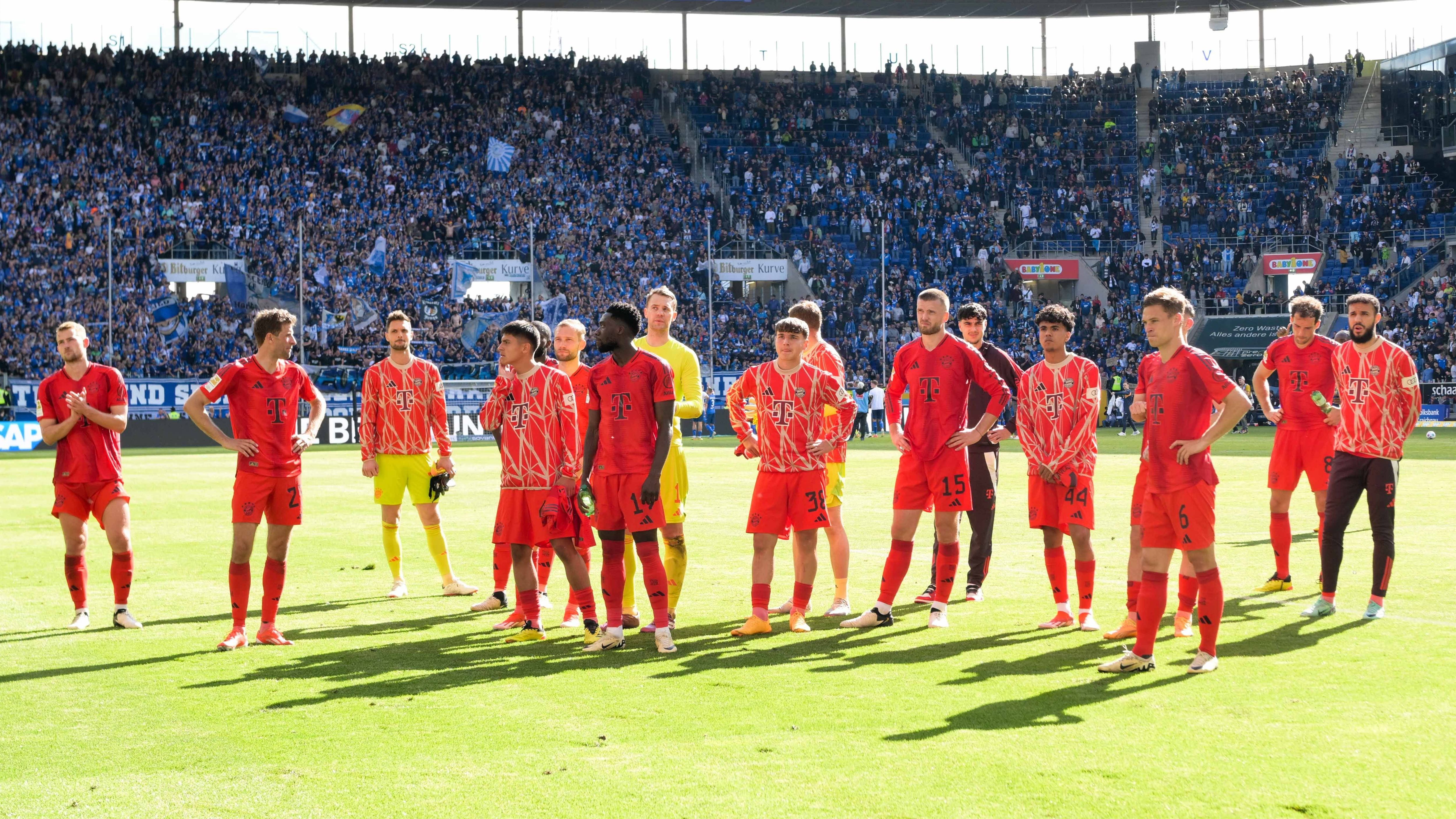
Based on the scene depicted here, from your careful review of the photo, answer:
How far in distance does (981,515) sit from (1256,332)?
42.2m

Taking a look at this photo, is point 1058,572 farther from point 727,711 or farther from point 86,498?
point 86,498

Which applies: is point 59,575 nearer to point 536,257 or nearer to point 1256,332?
point 536,257

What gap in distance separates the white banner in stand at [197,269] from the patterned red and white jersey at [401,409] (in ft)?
124

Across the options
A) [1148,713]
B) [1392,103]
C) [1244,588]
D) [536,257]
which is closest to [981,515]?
[1244,588]

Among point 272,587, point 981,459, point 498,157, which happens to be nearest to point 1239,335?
point 498,157

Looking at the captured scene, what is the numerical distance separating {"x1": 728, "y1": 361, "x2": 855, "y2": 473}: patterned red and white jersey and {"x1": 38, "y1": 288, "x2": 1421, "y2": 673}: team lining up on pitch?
0.01 metres

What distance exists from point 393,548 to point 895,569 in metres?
4.71

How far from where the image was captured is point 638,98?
5962 cm

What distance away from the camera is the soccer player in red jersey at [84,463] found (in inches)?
410

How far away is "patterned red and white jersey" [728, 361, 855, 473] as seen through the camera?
9680 mm

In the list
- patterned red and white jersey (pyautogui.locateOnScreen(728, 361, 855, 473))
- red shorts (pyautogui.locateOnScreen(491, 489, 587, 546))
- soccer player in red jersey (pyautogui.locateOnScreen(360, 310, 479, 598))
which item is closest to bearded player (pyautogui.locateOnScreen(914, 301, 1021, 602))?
patterned red and white jersey (pyautogui.locateOnScreen(728, 361, 855, 473))

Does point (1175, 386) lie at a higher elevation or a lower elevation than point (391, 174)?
lower

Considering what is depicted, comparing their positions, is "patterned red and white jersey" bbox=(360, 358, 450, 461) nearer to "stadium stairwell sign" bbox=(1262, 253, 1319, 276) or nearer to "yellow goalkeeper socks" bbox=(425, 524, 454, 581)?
"yellow goalkeeper socks" bbox=(425, 524, 454, 581)

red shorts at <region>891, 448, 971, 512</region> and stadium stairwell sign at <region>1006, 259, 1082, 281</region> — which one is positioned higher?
stadium stairwell sign at <region>1006, 259, 1082, 281</region>
